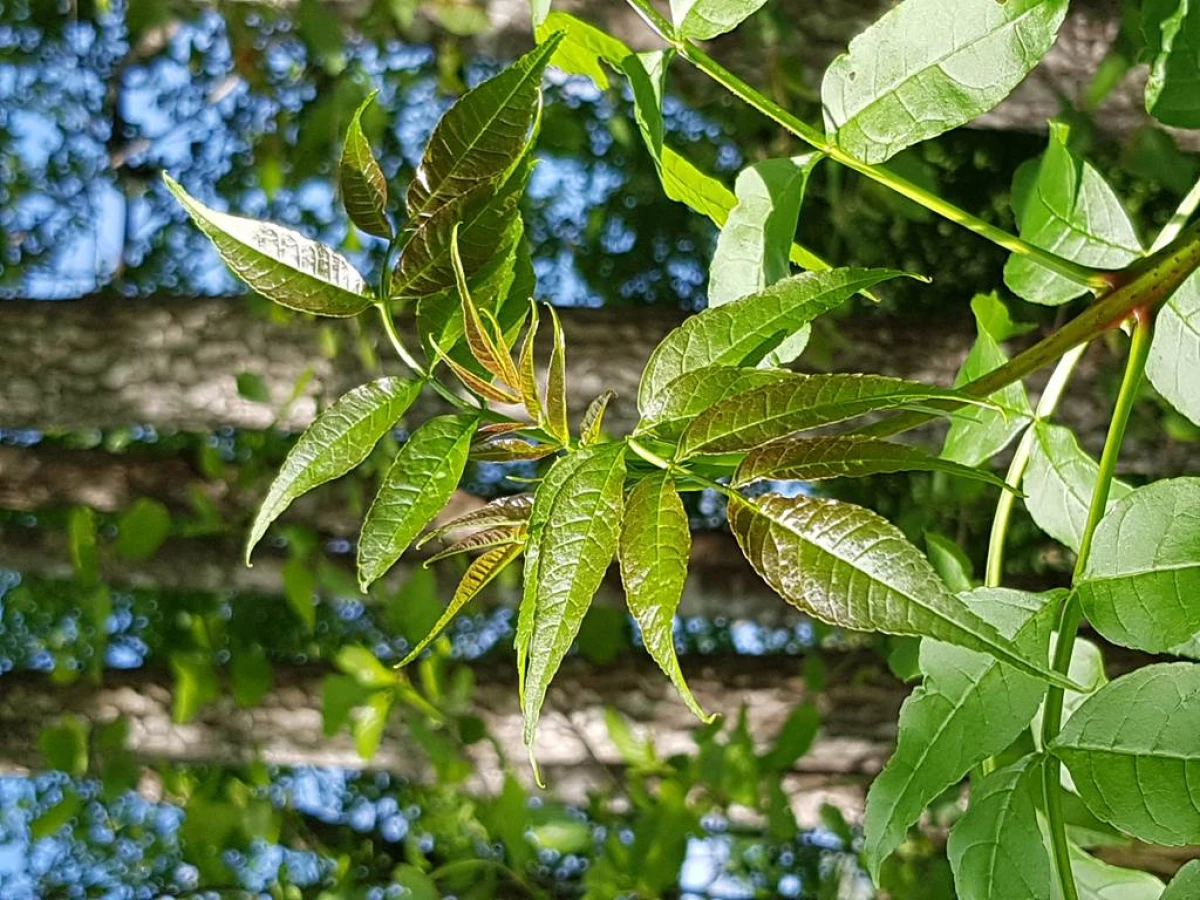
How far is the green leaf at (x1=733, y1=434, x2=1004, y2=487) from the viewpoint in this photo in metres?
0.34

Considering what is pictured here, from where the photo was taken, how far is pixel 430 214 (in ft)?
1.36

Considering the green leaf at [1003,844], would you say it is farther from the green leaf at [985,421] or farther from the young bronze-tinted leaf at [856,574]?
the green leaf at [985,421]

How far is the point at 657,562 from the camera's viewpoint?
35 cm

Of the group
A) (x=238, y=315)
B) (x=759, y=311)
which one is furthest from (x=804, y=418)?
(x=238, y=315)

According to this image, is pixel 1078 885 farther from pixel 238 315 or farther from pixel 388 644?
pixel 388 644

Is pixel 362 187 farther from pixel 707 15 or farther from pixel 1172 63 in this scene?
pixel 1172 63

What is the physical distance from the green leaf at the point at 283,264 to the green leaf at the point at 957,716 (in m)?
0.24

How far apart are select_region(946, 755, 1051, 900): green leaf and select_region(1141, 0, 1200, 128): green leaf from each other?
0.28m

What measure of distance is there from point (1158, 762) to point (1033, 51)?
0.25 metres

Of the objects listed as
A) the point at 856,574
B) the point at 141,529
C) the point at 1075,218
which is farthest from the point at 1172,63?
the point at 141,529

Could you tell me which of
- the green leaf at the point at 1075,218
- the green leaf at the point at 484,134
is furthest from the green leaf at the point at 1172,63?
the green leaf at the point at 484,134

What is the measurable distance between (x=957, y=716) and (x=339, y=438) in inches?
9.0

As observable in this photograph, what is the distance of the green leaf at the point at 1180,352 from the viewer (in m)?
0.52

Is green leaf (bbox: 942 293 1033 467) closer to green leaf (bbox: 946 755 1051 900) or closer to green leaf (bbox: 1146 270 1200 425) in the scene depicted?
green leaf (bbox: 1146 270 1200 425)
